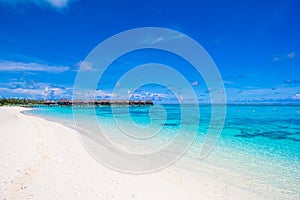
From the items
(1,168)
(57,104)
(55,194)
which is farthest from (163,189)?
(57,104)

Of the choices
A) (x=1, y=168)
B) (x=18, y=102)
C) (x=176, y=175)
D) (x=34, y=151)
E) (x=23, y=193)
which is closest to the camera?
(x=23, y=193)

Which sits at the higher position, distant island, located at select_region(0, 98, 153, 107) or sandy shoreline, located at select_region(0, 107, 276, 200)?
distant island, located at select_region(0, 98, 153, 107)

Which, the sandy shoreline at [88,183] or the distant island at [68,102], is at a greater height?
the distant island at [68,102]

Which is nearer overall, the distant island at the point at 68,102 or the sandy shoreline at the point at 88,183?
the sandy shoreline at the point at 88,183

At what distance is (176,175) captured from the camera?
860 centimetres

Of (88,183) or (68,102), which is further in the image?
(68,102)

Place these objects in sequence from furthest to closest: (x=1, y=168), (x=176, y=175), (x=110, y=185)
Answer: (x=176, y=175) < (x=1, y=168) < (x=110, y=185)

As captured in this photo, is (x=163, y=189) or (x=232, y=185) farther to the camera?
(x=232, y=185)

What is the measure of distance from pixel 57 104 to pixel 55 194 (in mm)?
137656

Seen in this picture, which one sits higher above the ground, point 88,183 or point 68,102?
point 68,102

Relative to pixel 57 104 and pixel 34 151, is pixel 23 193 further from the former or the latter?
A: pixel 57 104

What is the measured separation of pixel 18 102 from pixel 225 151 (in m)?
136

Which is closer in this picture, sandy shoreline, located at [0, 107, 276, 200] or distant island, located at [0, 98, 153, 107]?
sandy shoreline, located at [0, 107, 276, 200]

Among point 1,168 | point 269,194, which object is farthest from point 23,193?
point 269,194
